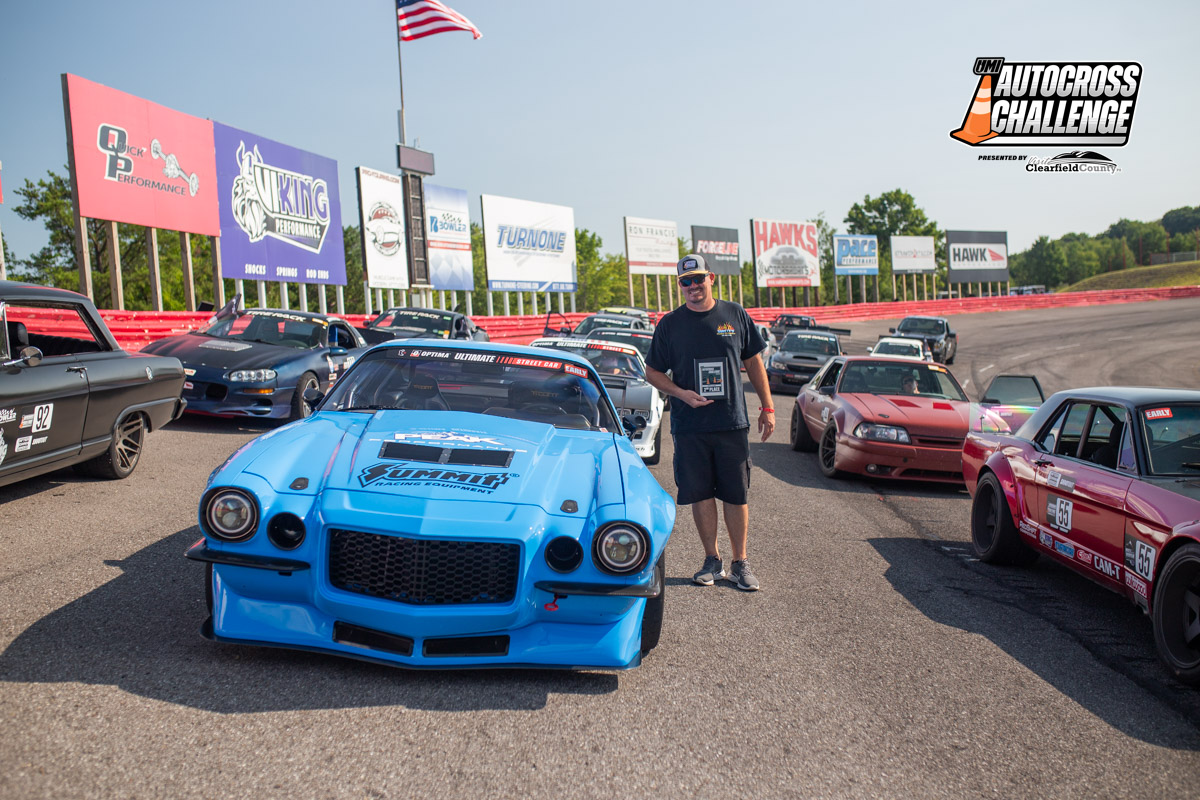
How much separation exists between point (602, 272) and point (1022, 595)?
354ft

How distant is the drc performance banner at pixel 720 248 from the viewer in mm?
56969

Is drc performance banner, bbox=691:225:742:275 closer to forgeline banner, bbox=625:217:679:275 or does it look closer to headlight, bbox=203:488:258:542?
forgeline banner, bbox=625:217:679:275

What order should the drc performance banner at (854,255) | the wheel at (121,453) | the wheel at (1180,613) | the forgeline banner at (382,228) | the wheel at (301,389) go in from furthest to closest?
the drc performance banner at (854,255), the forgeline banner at (382,228), the wheel at (301,389), the wheel at (121,453), the wheel at (1180,613)

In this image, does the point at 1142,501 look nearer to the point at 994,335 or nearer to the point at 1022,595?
the point at 1022,595

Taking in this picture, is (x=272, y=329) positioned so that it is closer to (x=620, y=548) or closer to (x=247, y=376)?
(x=247, y=376)

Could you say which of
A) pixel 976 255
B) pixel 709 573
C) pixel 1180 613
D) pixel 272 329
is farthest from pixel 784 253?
pixel 1180 613

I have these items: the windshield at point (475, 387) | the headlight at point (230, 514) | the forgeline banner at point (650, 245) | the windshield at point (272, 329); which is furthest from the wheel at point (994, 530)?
the forgeline banner at point (650, 245)

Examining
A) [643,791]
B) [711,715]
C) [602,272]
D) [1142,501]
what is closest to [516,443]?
[711,715]

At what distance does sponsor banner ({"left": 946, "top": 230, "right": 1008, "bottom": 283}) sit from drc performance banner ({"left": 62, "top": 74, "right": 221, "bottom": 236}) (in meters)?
63.7

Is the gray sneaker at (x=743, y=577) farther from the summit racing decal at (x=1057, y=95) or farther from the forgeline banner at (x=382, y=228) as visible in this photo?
the forgeline banner at (x=382, y=228)

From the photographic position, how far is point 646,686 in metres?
3.39

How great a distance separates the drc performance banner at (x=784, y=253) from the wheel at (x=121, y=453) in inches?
2116

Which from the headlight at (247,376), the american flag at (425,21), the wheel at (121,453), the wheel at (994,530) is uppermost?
the american flag at (425,21)

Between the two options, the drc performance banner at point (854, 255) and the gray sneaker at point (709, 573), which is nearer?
the gray sneaker at point (709, 573)
